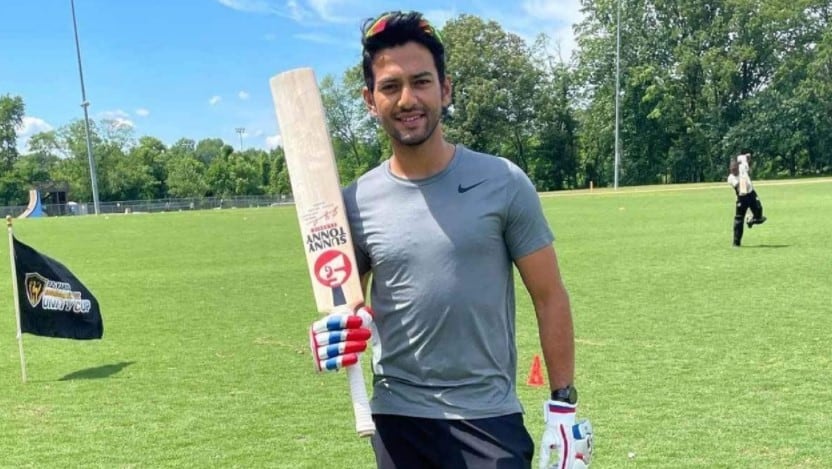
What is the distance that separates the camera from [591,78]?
2502 inches

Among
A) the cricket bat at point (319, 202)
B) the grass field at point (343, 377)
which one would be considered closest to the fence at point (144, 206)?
the grass field at point (343, 377)

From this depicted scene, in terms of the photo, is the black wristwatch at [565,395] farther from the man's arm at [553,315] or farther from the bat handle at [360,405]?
the bat handle at [360,405]

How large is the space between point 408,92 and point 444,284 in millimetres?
577

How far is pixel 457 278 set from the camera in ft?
7.38

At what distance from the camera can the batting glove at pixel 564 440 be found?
2.32m

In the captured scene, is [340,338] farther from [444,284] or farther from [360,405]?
[444,284]

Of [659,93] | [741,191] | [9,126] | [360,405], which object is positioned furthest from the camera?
[9,126]

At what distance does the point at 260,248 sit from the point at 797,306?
14.2 m

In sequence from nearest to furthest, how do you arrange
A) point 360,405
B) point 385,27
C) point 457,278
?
point 457,278, point 385,27, point 360,405

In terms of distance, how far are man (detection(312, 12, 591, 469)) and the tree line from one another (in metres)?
51.8

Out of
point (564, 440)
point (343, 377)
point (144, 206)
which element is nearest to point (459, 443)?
point (564, 440)

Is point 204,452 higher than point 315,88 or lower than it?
lower

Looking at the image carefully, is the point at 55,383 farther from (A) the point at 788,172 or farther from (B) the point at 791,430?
(A) the point at 788,172

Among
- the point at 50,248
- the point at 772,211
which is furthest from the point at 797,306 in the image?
the point at 50,248
